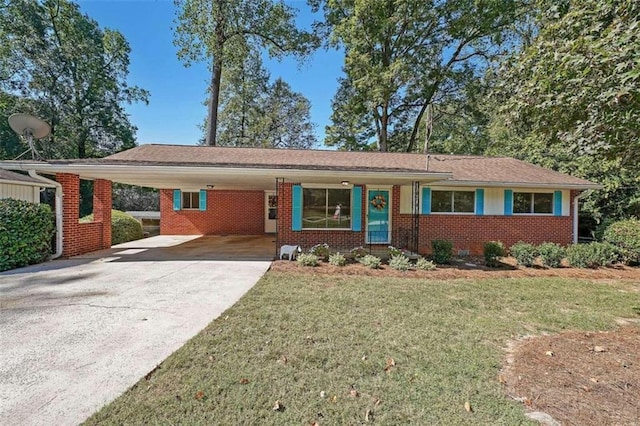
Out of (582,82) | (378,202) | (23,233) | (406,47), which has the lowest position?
(23,233)

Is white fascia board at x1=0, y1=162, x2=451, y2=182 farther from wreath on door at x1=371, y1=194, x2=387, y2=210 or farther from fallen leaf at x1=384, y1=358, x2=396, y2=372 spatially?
fallen leaf at x1=384, y1=358, x2=396, y2=372

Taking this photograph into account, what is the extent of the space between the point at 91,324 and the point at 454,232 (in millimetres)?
10485

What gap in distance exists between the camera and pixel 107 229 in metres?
10.1

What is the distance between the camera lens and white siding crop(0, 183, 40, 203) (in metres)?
7.18

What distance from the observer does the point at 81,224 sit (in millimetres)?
8852

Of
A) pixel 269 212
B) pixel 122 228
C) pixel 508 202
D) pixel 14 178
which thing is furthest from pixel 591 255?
pixel 122 228

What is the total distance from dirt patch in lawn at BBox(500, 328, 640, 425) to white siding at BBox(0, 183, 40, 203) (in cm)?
1070

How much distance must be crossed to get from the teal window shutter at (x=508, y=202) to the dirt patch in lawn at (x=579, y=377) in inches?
294

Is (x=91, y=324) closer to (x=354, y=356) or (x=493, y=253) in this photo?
(x=354, y=356)

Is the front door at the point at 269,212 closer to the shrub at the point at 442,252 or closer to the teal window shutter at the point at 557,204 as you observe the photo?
the shrub at the point at 442,252

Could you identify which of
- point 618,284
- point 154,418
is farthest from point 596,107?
point 618,284

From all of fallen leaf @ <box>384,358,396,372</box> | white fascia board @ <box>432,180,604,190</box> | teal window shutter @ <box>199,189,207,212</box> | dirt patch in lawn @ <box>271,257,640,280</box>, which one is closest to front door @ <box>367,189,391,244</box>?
white fascia board @ <box>432,180,604,190</box>

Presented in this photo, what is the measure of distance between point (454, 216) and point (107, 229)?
40.3 feet

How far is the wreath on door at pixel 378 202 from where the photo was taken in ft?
35.1
